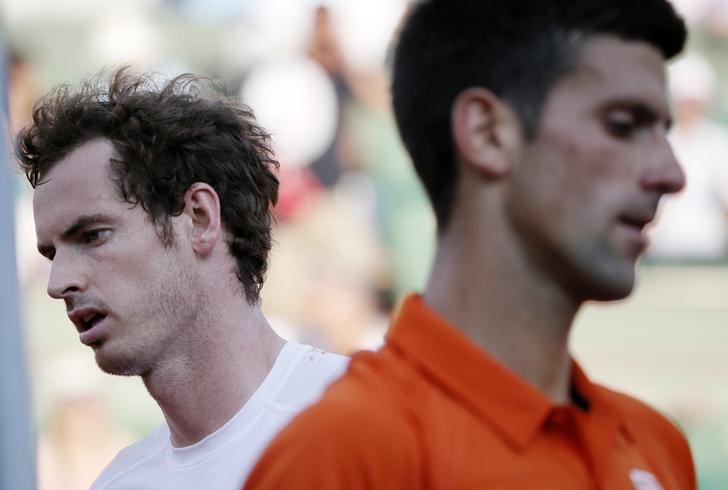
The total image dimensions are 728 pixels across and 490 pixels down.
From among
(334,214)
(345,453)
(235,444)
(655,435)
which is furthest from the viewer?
(334,214)

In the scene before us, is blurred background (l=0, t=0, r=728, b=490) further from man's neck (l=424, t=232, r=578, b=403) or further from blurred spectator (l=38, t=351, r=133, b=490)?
man's neck (l=424, t=232, r=578, b=403)

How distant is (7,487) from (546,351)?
1.71 m

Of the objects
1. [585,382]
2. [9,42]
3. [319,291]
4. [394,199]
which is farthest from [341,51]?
[585,382]

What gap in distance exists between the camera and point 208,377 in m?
3.08

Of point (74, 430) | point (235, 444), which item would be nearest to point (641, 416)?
point (235, 444)

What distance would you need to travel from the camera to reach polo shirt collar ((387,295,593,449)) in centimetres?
177

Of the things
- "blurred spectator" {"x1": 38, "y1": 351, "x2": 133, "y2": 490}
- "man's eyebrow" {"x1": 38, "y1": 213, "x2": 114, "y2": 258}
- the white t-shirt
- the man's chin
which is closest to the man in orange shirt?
the white t-shirt

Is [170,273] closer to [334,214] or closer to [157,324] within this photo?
[157,324]

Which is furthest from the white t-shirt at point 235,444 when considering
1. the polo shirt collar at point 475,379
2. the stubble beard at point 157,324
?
the polo shirt collar at point 475,379

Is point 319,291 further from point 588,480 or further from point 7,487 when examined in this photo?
point 588,480

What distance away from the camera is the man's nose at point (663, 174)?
1.77 metres

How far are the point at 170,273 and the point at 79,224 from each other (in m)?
0.22

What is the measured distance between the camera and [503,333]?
1.83m

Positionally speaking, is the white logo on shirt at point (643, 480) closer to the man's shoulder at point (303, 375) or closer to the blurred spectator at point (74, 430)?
the man's shoulder at point (303, 375)
